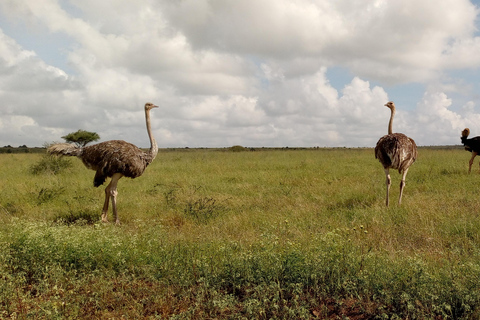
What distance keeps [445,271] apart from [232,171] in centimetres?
1173

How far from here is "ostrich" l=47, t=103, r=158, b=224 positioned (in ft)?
25.1

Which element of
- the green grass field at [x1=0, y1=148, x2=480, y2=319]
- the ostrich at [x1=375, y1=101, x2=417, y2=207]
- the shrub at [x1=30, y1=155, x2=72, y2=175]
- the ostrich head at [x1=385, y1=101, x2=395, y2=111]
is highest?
the ostrich head at [x1=385, y1=101, x2=395, y2=111]

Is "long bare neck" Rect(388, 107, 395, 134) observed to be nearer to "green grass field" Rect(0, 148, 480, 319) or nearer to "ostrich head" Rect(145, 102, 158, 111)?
"green grass field" Rect(0, 148, 480, 319)

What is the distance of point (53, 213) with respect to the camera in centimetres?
823

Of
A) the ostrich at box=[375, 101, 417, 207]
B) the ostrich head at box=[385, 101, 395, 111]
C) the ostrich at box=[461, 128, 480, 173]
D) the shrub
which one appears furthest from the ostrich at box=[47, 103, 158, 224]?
the ostrich at box=[461, 128, 480, 173]

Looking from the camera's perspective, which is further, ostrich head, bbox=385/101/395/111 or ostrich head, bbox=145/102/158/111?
ostrich head, bbox=385/101/395/111

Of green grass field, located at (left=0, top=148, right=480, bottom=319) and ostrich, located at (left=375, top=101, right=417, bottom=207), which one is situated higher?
ostrich, located at (left=375, top=101, right=417, bottom=207)

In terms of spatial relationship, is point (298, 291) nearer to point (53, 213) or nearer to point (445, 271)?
point (445, 271)

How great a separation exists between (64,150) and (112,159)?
124 centimetres

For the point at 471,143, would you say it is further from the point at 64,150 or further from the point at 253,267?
the point at 64,150

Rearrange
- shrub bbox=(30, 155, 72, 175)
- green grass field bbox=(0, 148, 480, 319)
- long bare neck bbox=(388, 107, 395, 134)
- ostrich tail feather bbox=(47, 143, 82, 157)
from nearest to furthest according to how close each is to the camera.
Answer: green grass field bbox=(0, 148, 480, 319) < ostrich tail feather bbox=(47, 143, 82, 157) < long bare neck bbox=(388, 107, 395, 134) < shrub bbox=(30, 155, 72, 175)

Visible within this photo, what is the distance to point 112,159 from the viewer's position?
302 inches

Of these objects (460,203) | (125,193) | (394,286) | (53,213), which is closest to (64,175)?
(125,193)

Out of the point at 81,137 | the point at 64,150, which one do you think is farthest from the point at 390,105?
the point at 81,137
